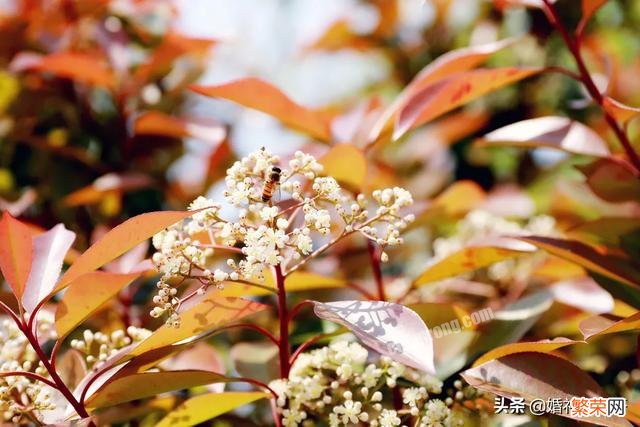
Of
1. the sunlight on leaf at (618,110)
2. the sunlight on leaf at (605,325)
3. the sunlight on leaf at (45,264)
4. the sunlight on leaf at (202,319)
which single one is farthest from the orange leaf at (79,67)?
the sunlight on leaf at (605,325)

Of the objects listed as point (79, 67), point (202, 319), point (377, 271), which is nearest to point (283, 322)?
point (202, 319)

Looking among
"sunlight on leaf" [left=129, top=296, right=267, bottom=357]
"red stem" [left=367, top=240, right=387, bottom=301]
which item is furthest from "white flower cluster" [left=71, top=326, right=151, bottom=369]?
"red stem" [left=367, top=240, right=387, bottom=301]

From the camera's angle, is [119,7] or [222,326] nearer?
[222,326]

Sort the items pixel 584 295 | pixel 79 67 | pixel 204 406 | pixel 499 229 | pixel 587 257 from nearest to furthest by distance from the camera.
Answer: pixel 204 406
pixel 587 257
pixel 584 295
pixel 499 229
pixel 79 67

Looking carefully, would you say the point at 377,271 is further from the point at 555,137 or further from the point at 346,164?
the point at 555,137

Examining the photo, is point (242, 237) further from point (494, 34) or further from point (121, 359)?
point (494, 34)

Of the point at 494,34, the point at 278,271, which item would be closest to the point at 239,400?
the point at 278,271
